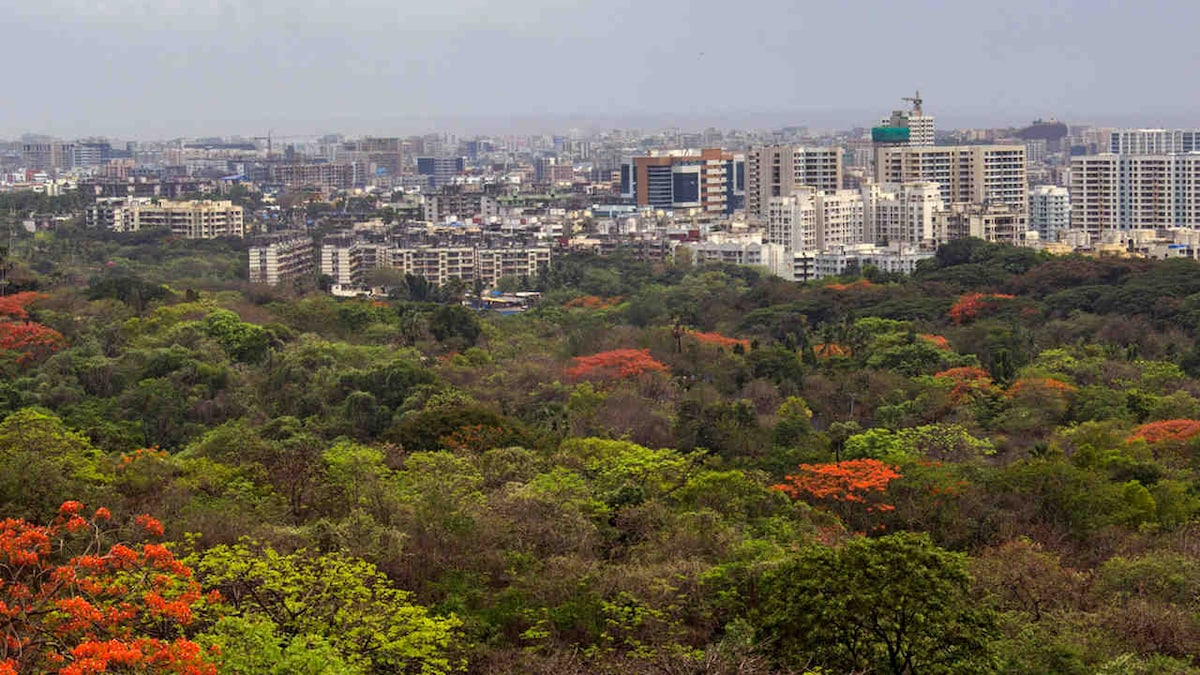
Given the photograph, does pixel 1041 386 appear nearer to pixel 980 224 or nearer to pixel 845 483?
pixel 845 483

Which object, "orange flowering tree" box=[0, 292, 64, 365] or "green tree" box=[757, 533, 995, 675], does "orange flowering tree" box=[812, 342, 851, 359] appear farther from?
"green tree" box=[757, 533, 995, 675]

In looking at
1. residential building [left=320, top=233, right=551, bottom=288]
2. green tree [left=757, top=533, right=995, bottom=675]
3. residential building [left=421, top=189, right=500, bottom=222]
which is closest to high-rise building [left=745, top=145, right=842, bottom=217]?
residential building [left=320, top=233, right=551, bottom=288]

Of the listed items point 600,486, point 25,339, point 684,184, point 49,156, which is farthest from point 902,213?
point 49,156

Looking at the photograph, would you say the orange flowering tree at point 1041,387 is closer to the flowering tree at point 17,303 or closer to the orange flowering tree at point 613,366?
the orange flowering tree at point 613,366

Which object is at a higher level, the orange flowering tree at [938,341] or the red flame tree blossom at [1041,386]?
the orange flowering tree at [938,341]

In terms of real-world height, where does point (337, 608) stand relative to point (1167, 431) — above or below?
above

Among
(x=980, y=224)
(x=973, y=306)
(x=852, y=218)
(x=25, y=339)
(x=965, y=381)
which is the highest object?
(x=852, y=218)

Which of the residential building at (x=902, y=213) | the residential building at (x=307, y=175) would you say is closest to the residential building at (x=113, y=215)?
the residential building at (x=902, y=213)
